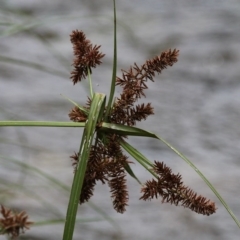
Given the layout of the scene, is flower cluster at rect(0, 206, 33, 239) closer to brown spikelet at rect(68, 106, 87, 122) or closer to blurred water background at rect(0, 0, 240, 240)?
brown spikelet at rect(68, 106, 87, 122)

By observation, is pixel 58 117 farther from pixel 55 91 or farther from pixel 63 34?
pixel 63 34

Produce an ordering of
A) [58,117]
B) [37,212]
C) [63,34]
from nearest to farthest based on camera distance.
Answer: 1. [37,212]
2. [58,117]
3. [63,34]

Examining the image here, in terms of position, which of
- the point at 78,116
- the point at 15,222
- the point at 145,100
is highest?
the point at 145,100

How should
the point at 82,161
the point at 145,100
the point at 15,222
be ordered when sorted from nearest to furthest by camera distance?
the point at 15,222, the point at 82,161, the point at 145,100

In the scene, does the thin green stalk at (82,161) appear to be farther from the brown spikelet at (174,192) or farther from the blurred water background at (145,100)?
the blurred water background at (145,100)

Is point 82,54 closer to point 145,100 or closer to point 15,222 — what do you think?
point 15,222

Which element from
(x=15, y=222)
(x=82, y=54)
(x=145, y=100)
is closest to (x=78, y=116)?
(x=82, y=54)

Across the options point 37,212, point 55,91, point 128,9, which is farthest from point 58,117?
point 128,9
